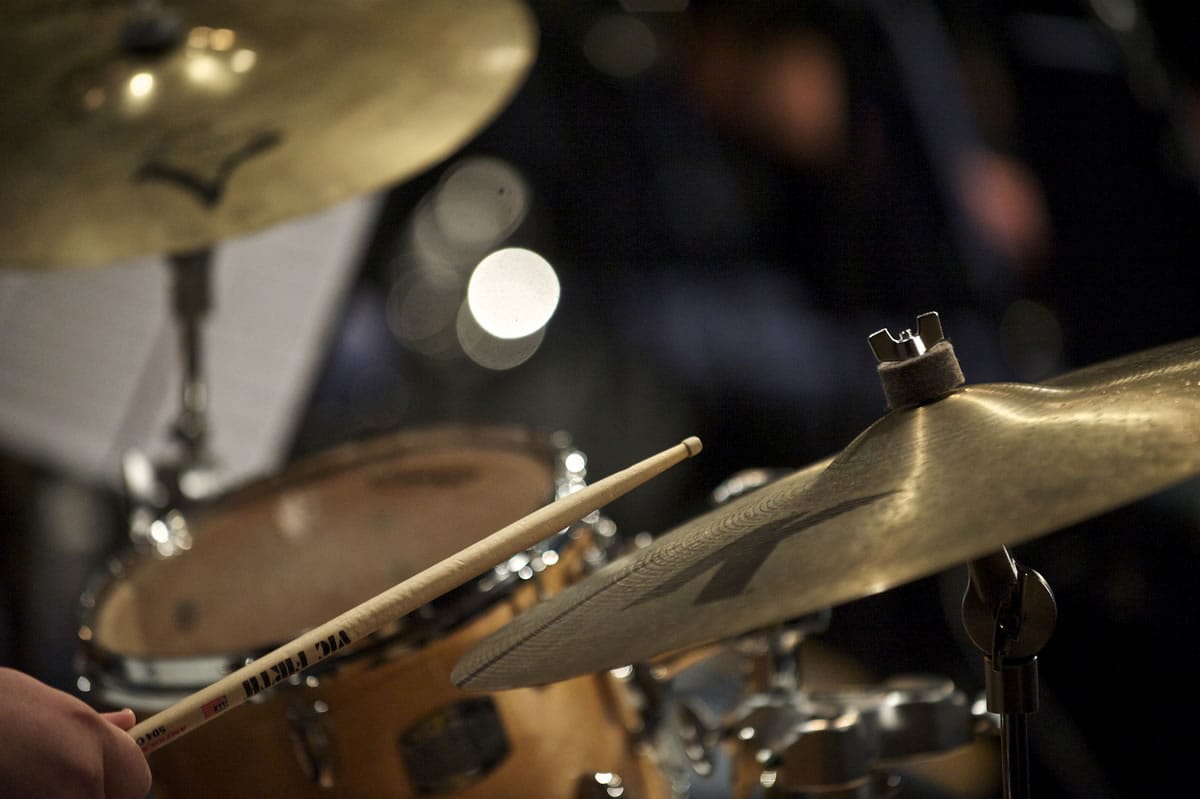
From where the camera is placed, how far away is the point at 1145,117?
137cm

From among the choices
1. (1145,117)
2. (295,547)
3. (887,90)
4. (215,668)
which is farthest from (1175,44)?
(215,668)

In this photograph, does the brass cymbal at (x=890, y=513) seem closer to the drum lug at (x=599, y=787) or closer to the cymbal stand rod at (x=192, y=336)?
the drum lug at (x=599, y=787)

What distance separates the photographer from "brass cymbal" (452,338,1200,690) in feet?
1.12

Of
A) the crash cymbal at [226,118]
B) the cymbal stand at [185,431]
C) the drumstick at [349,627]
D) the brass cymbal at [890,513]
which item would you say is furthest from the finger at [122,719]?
the cymbal stand at [185,431]

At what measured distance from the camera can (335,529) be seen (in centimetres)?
92

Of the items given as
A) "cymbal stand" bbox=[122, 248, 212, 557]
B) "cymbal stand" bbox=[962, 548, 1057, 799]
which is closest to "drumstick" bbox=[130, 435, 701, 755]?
"cymbal stand" bbox=[962, 548, 1057, 799]

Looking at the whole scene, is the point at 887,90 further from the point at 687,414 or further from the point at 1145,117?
the point at 687,414

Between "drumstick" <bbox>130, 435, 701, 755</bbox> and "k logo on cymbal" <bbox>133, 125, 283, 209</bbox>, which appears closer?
"drumstick" <bbox>130, 435, 701, 755</bbox>

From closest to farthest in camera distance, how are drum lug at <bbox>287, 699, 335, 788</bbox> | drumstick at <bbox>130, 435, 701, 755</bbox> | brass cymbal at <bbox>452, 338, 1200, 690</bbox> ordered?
brass cymbal at <bbox>452, 338, 1200, 690</bbox> → drumstick at <bbox>130, 435, 701, 755</bbox> → drum lug at <bbox>287, 699, 335, 788</bbox>

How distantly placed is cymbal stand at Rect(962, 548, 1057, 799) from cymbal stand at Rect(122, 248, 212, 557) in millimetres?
776

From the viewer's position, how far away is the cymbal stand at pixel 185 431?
3.58 ft

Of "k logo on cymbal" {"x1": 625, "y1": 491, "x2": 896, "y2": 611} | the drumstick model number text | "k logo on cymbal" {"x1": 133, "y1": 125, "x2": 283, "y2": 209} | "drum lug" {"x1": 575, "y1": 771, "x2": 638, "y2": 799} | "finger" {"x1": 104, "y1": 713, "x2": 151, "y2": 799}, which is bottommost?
"drum lug" {"x1": 575, "y1": 771, "x2": 638, "y2": 799}

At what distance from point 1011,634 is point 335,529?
58 centimetres

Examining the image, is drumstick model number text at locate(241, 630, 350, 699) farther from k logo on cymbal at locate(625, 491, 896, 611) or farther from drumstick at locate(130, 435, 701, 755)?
k logo on cymbal at locate(625, 491, 896, 611)
